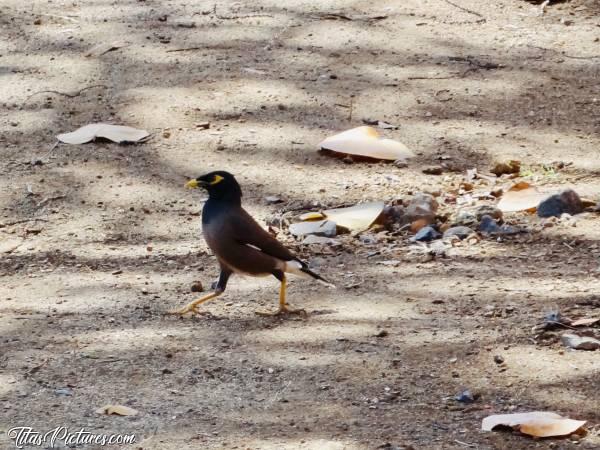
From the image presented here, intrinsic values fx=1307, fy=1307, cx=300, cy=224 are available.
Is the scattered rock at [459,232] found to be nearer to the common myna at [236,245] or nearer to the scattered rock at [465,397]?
the common myna at [236,245]

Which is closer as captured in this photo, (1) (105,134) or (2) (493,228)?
(2) (493,228)

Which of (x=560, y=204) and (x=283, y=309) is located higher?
(x=560, y=204)

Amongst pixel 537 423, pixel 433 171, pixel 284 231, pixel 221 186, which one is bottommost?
pixel 284 231

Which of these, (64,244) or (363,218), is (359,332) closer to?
(363,218)

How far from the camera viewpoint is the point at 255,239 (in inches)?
231

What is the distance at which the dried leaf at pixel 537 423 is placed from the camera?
4480 mm

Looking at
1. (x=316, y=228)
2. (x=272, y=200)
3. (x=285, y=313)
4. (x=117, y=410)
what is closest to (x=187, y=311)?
(x=285, y=313)

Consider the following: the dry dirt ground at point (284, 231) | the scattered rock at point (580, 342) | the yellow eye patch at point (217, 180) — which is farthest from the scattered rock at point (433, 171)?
the scattered rock at point (580, 342)

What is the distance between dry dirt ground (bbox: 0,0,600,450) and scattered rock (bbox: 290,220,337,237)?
134mm

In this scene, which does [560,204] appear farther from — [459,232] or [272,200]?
[272,200]

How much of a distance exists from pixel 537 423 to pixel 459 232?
2.16m

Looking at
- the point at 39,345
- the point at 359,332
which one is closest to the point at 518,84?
the point at 359,332

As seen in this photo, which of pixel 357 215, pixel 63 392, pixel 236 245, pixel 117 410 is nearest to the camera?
pixel 117 410

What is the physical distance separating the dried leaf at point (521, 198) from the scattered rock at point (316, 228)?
908 mm
